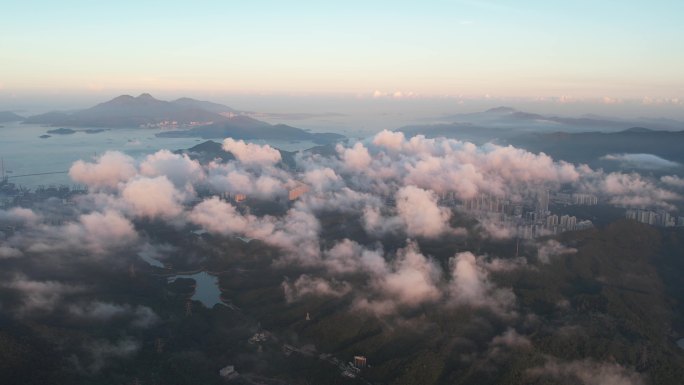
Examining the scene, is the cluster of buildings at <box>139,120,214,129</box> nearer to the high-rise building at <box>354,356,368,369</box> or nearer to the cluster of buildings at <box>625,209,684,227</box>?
the cluster of buildings at <box>625,209,684,227</box>

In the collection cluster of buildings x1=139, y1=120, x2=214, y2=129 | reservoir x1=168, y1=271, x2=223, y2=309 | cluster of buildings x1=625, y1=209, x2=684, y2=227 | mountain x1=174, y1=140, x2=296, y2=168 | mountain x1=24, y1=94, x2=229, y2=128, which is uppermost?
mountain x1=24, y1=94, x2=229, y2=128

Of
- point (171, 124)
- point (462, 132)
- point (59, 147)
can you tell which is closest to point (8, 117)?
point (59, 147)

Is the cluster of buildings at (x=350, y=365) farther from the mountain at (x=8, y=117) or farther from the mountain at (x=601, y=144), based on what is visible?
the mountain at (x=8, y=117)

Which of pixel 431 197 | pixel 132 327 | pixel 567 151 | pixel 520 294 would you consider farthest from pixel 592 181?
pixel 132 327

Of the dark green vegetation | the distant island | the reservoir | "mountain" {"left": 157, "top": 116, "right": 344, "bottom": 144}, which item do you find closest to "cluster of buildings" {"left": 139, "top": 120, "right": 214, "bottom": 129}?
"mountain" {"left": 157, "top": 116, "right": 344, "bottom": 144}

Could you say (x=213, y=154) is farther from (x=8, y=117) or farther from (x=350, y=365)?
(x=350, y=365)

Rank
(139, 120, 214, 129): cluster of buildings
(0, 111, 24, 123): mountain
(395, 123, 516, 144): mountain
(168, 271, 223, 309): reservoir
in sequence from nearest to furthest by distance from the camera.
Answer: (168, 271, 223, 309): reservoir
(395, 123, 516, 144): mountain
(0, 111, 24, 123): mountain
(139, 120, 214, 129): cluster of buildings
